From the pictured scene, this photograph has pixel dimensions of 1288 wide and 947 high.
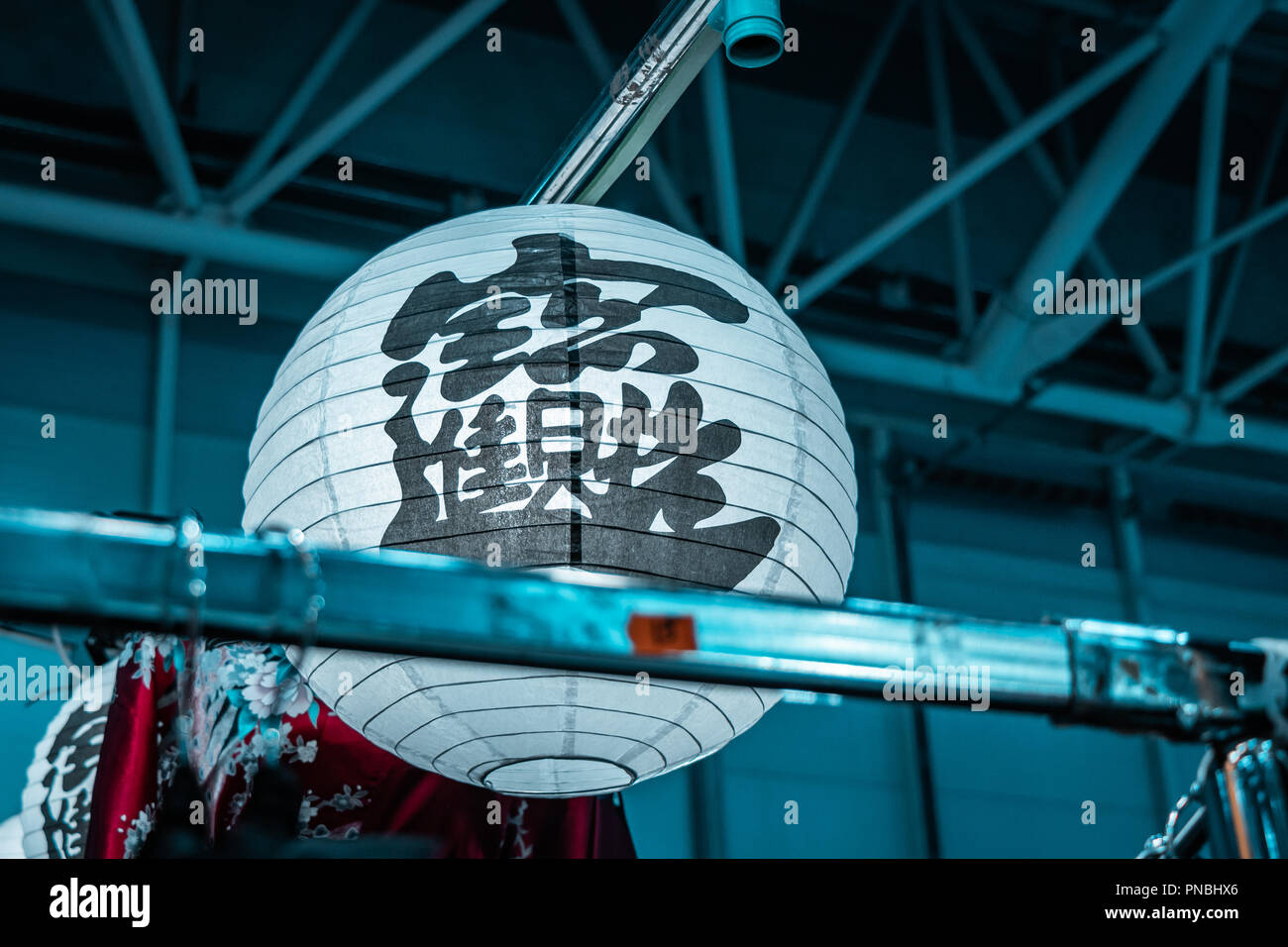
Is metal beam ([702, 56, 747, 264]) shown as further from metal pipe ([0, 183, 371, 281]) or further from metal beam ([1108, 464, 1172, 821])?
metal beam ([1108, 464, 1172, 821])

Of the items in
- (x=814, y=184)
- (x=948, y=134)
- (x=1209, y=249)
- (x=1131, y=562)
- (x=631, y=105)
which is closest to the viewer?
(x=631, y=105)

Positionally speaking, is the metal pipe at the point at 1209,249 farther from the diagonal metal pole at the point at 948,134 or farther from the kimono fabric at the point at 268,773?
the kimono fabric at the point at 268,773

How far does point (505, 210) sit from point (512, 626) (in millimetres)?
904

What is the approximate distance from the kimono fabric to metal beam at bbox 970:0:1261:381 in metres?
3.07

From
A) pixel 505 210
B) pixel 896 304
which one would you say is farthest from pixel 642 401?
pixel 896 304

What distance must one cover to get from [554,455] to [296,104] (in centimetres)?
344

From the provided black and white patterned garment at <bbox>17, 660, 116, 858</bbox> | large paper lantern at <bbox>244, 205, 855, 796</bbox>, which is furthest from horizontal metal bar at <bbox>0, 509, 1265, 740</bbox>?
black and white patterned garment at <bbox>17, 660, 116, 858</bbox>

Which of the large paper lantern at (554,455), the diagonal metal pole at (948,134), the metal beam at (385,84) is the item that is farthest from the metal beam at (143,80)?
the diagonal metal pole at (948,134)

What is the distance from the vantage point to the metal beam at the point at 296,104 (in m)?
4.44

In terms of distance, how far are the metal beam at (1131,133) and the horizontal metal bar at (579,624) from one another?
13.3ft

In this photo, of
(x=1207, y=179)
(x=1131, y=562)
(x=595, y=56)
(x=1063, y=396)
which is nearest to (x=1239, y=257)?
(x=1207, y=179)

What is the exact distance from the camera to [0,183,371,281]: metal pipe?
4.30 metres

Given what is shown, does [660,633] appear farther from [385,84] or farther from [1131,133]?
[1131,133]

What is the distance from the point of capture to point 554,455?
1395 mm
